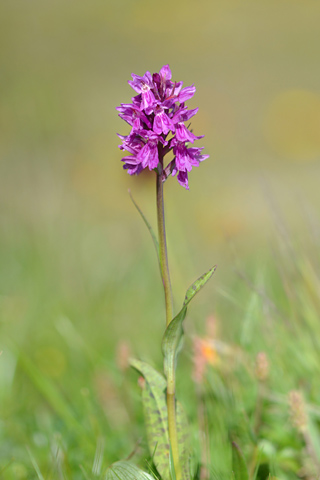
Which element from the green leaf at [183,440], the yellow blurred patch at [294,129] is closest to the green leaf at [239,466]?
the green leaf at [183,440]

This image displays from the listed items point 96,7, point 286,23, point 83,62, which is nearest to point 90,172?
point 83,62

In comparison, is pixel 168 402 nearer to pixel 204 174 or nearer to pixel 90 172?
pixel 90 172

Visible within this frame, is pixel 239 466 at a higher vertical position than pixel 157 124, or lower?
lower

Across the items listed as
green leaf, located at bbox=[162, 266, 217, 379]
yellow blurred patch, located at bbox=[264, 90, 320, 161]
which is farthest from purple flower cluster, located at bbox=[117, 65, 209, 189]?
yellow blurred patch, located at bbox=[264, 90, 320, 161]

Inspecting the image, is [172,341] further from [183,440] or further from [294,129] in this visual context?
[294,129]

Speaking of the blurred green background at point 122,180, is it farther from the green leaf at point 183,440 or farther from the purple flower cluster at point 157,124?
the purple flower cluster at point 157,124

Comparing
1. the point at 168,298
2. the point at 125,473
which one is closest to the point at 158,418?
the point at 125,473

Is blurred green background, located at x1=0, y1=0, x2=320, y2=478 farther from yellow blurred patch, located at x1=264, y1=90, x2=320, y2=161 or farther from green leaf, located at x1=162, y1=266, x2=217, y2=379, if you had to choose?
green leaf, located at x1=162, y1=266, x2=217, y2=379
